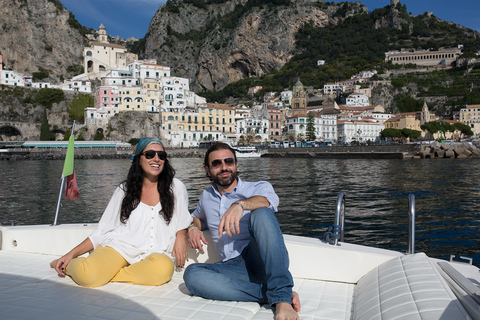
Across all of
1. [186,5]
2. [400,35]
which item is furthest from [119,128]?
[400,35]

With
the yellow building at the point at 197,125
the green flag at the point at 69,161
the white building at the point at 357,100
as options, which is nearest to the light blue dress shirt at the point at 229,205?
the green flag at the point at 69,161

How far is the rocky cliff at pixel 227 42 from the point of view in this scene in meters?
110

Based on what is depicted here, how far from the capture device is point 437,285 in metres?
2.12

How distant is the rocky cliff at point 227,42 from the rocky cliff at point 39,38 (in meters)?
37.9

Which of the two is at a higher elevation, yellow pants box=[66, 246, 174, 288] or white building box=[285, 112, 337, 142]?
white building box=[285, 112, 337, 142]

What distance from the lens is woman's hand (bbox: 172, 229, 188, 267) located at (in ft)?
9.74

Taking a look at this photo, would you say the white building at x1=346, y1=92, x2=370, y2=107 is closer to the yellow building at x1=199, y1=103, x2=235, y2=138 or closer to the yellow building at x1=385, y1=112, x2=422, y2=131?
the yellow building at x1=385, y1=112, x2=422, y2=131

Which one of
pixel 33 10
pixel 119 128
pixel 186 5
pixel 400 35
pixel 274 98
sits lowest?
pixel 119 128

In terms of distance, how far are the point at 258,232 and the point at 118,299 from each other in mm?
1158

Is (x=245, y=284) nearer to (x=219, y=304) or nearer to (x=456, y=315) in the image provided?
(x=219, y=304)

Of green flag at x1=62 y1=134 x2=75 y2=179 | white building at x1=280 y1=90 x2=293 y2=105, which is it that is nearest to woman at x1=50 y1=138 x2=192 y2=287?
green flag at x1=62 y1=134 x2=75 y2=179

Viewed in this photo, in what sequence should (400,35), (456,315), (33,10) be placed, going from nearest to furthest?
(456,315) → (33,10) → (400,35)

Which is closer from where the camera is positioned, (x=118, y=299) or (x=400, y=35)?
(x=118, y=299)

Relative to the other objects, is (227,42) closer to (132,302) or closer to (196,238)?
(196,238)
